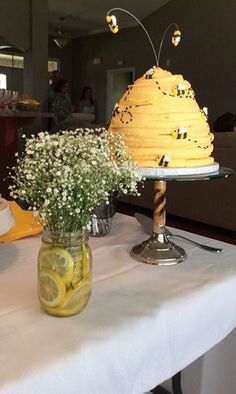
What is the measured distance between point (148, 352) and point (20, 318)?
0.21m

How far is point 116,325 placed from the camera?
25.0 inches

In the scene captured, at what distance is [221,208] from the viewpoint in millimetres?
3398

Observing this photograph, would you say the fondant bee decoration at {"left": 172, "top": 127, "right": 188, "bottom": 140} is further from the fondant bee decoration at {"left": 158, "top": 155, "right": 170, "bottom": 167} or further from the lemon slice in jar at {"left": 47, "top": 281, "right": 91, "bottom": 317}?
the lemon slice in jar at {"left": 47, "top": 281, "right": 91, "bottom": 317}

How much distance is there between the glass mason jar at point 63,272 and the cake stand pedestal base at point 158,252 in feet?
0.90

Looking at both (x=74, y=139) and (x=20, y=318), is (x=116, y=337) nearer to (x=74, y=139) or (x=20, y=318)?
(x=20, y=318)

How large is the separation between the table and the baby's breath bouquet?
0.15 meters

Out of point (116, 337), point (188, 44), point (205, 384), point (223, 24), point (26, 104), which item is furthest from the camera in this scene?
point (188, 44)

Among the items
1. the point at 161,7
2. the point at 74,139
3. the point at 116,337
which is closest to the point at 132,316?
the point at 116,337

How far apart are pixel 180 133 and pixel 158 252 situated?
267mm

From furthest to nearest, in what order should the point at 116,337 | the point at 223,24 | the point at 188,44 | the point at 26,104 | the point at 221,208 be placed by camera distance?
the point at 188,44 → the point at 223,24 → the point at 26,104 → the point at 221,208 → the point at 116,337

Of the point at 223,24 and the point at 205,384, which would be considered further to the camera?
the point at 223,24

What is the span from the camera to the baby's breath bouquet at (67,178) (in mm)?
607

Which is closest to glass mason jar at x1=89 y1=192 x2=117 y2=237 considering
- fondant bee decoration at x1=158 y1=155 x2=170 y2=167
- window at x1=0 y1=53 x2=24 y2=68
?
fondant bee decoration at x1=158 y1=155 x2=170 y2=167

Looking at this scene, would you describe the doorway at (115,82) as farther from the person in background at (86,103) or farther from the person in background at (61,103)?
the person in background at (61,103)
